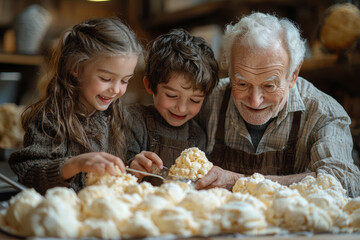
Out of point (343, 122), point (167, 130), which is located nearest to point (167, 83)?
point (167, 130)

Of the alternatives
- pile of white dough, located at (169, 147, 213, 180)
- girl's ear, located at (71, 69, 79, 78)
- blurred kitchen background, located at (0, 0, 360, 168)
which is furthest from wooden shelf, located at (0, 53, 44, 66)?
pile of white dough, located at (169, 147, 213, 180)

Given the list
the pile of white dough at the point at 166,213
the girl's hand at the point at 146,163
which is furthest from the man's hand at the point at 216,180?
the pile of white dough at the point at 166,213

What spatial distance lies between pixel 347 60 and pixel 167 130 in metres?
1.28

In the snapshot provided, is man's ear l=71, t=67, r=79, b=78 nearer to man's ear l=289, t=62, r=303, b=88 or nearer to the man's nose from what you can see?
the man's nose

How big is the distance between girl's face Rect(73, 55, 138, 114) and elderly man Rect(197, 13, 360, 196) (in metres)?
0.45

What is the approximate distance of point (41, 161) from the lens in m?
1.41

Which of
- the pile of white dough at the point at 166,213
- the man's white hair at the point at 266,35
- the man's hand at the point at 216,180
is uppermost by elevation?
the man's white hair at the point at 266,35

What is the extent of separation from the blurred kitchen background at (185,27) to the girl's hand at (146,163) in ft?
1.79

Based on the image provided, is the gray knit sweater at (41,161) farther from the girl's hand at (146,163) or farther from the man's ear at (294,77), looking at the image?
the man's ear at (294,77)

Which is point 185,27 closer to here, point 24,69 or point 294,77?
point 24,69

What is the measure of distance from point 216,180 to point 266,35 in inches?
23.8

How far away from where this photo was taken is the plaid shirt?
161 cm

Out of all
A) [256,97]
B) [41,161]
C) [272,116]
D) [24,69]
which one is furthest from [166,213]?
[24,69]

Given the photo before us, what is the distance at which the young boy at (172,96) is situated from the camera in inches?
65.2
